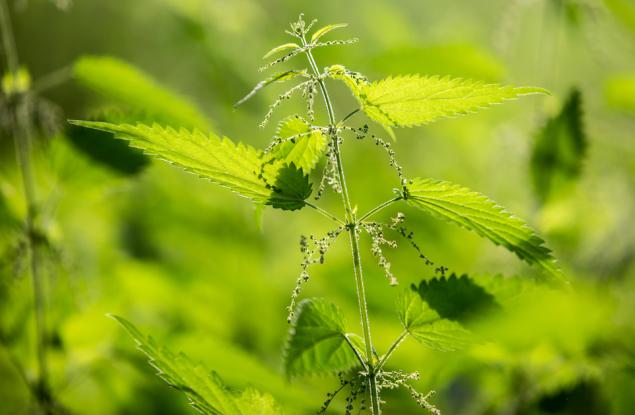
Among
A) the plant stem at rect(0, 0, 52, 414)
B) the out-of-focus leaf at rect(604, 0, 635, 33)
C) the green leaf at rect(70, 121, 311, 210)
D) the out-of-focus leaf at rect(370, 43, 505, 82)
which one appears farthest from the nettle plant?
the out-of-focus leaf at rect(604, 0, 635, 33)

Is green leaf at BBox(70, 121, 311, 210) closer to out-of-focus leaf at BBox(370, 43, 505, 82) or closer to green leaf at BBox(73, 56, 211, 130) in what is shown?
green leaf at BBox(73, 56, 211, 130)

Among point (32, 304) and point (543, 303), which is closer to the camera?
point (543, 303)

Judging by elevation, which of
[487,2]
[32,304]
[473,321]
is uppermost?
[487,2]

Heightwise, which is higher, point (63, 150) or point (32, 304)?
point (63, 150)

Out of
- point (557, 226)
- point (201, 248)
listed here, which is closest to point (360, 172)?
point (201, 248)

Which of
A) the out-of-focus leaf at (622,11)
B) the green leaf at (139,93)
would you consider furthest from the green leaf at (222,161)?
the out-of-focus leaf at (622,11)

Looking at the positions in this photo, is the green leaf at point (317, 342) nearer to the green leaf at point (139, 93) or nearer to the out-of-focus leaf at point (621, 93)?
the green leaf at point (139, 93)

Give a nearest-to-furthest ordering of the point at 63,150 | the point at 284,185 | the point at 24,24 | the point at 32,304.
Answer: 1. the point at 284,185
2. the point at 63,150
3. the point at 32,304
4. the point at 24,24

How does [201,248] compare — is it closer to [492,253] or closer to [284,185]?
[492,253]
